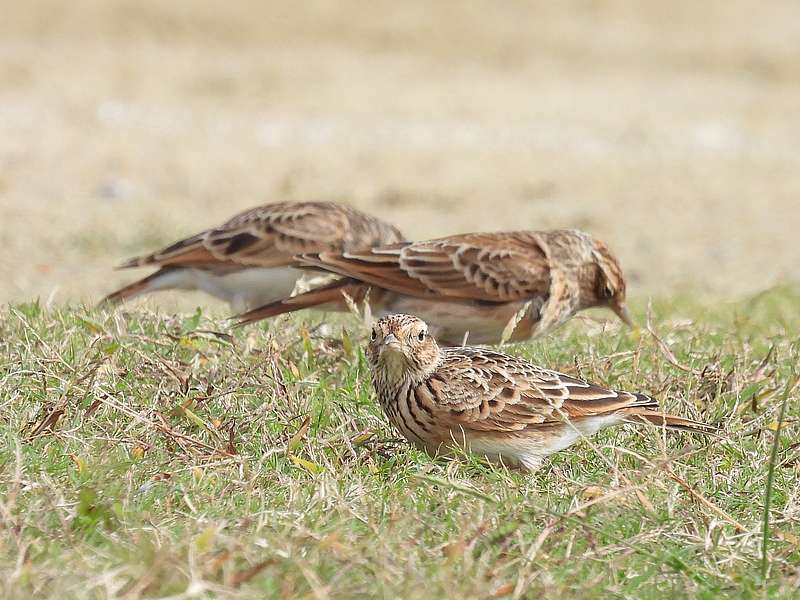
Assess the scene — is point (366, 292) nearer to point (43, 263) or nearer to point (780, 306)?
point (780, 306)

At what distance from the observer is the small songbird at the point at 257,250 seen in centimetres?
751

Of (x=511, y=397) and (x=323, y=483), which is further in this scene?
(x=511, y=397)

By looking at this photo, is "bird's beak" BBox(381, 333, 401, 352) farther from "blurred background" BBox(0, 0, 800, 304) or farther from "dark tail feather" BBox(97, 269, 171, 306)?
"blurred background" BBox(0, 0, 800, 304)

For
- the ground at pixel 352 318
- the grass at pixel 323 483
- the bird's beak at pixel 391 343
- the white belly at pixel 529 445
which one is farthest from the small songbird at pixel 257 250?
the white belly at pixel 529 445

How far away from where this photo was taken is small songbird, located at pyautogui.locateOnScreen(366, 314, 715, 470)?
4.70 meters

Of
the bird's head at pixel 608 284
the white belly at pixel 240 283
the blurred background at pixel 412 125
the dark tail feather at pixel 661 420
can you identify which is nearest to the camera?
the dark tail feather at pixel 661 420

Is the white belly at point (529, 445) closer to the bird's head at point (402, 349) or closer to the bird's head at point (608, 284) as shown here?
the bird's head at point (402, 349)

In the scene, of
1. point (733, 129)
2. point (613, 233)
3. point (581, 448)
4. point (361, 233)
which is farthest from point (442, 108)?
point (581, 448)

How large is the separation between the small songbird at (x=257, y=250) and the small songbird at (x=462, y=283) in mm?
812

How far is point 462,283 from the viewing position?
6.49 metres

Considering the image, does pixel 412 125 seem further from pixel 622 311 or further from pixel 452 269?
pixel 452 269

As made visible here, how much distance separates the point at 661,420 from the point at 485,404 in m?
0.66

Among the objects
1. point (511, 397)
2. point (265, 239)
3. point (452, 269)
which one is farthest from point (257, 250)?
point (511, 397)

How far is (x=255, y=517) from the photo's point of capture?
3.91 m
